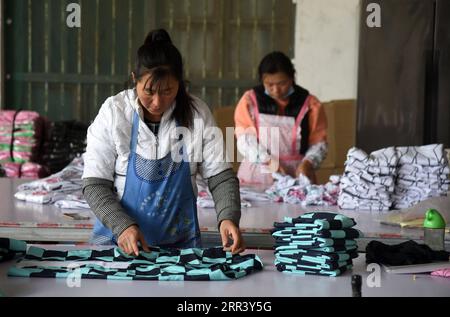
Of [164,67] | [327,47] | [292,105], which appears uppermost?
[327,47]

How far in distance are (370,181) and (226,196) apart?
5.33 ft

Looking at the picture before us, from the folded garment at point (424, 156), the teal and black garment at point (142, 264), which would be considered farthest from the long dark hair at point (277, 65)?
the teal and black garment at point (142, 264)

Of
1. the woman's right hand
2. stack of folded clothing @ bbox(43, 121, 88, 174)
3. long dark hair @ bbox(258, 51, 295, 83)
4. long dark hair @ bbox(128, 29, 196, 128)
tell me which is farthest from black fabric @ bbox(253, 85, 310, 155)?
the woman's right hand

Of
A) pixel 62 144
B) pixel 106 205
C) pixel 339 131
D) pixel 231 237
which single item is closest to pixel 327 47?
pixel 339 131

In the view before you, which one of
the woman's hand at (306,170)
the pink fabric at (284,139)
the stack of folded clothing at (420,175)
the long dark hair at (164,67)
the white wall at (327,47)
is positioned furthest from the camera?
the white wall at (327,47)

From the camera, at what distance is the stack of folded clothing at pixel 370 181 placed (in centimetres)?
442

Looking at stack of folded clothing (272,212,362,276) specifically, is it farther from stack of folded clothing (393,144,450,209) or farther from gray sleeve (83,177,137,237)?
stack of folded clothing (393,144,450,209)

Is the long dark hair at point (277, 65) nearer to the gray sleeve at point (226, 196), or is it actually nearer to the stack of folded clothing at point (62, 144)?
the gray sleeve at point (226, 196)

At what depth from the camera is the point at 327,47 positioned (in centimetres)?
844

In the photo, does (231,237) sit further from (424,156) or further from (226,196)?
(424,156)

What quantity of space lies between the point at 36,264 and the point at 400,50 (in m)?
4.61

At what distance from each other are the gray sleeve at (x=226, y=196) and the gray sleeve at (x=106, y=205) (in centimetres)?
37

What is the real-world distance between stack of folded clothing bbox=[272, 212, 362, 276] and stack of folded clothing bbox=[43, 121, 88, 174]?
15.4ft
